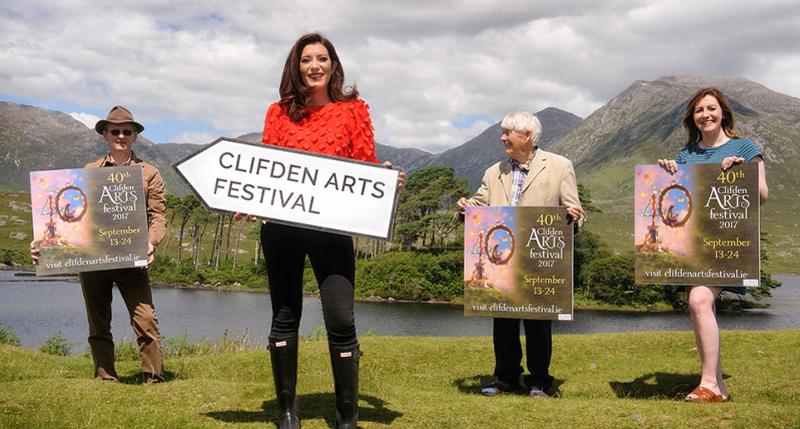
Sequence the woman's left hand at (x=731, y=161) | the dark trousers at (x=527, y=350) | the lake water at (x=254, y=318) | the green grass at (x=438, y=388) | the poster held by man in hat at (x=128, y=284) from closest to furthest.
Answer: the green grass at (x=438, y=388)
the woman's left hand at (x=731, y=161)
the dark trousers at (x=527, y=350)
the poster held by man in hat at (x=128, y=284)
the lake water at (x=254, y=318)

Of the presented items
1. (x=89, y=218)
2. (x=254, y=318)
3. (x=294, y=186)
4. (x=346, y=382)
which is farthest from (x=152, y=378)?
(x=254, y=318)

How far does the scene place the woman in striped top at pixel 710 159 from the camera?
19.4 ft

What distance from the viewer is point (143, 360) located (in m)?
6.80

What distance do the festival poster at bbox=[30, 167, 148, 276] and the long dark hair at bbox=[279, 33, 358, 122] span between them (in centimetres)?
241

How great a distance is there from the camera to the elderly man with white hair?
20.5ft

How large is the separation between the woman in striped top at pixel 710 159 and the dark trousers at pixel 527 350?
1.39m

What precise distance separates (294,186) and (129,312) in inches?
131

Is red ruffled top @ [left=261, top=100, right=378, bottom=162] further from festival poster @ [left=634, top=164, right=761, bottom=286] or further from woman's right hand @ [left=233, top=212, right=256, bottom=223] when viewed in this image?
festival poster @ [left=634, top=164, right=761, bottom=286]

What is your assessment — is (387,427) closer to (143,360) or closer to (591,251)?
A: (143,360)

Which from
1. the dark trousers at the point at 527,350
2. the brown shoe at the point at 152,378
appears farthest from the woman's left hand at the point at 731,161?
the brown shoe at the point at 152,378

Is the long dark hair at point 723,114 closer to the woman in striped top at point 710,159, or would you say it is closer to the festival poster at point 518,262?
the woman in striped top at point 710,159

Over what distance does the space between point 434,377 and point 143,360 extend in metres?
3.58

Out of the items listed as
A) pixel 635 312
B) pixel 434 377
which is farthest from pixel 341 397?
pixel 635 312

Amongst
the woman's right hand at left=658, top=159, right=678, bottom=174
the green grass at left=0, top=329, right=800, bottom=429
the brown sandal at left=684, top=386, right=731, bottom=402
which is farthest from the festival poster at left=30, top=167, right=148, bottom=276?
the brown sandal at left=684, top=386, right=731, bottom=402
